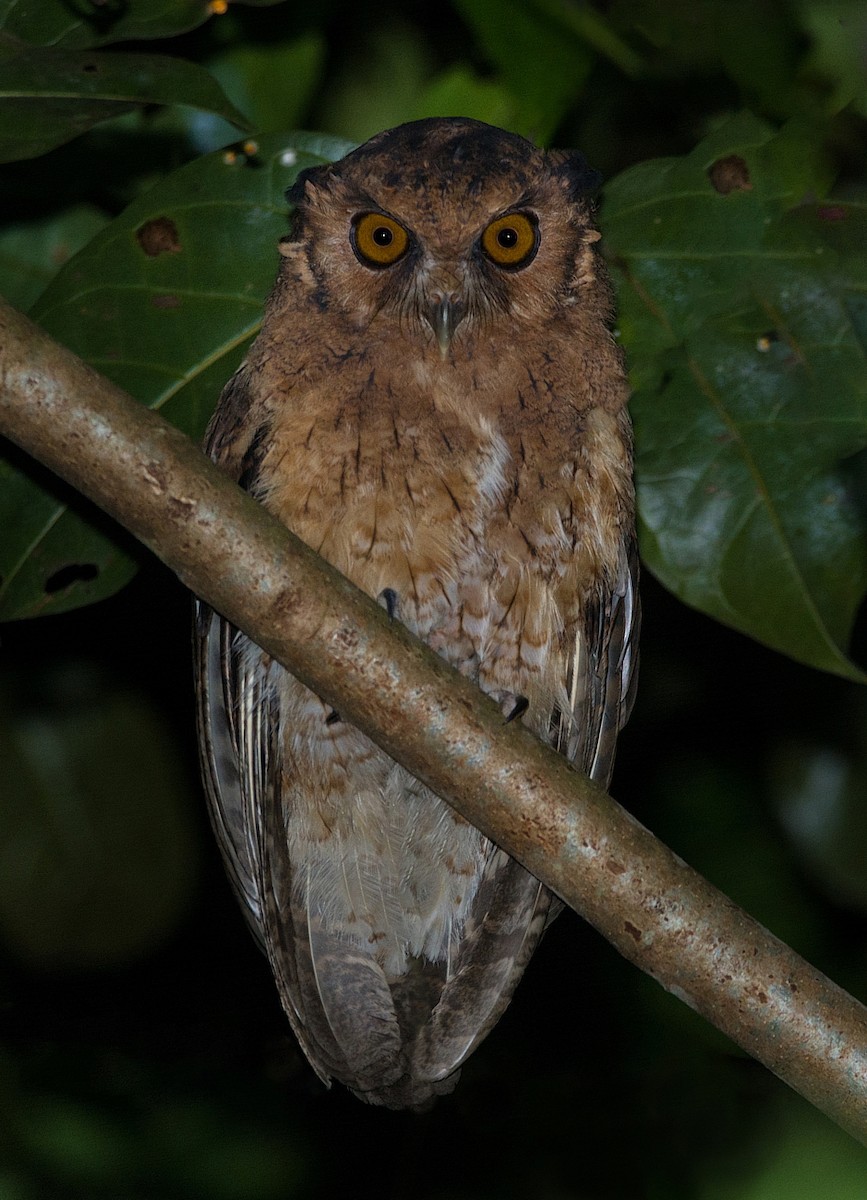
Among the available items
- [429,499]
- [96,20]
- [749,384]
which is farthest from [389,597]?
[96,20]

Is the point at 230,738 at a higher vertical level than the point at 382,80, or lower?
lower

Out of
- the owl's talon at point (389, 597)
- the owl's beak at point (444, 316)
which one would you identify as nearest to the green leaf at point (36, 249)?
the owl's beak at point (444, 316)

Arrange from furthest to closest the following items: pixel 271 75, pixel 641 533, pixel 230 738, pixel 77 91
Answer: pixel 271 75 → pixel 230 738 → pixel 641 533 → pixel 77 91

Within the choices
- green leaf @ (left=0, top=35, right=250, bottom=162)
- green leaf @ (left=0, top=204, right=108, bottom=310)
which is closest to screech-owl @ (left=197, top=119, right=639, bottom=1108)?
green leaf @ (left=0, top=35, right=250, bottom=162)

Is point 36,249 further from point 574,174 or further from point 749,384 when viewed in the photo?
point 749,384

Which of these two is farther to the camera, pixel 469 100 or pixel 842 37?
pixel 469 100

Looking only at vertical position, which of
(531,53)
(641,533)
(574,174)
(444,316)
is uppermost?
(531,53)

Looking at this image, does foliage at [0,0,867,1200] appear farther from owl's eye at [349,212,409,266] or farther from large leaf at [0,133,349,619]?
owl's eye at [349,212,409,266]
